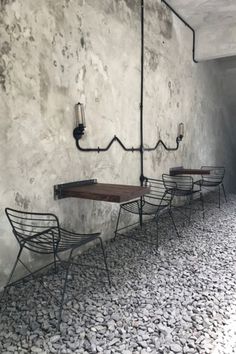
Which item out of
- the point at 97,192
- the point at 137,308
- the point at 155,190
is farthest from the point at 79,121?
the point at 155,190

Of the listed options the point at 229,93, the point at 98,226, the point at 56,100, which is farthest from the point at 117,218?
the point at 229,93

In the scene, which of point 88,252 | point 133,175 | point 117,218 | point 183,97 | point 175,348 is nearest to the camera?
point 175,348

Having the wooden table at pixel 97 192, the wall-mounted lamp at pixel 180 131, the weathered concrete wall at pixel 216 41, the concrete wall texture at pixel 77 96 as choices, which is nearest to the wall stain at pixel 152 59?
the concrete wall texture at pixel 77 96

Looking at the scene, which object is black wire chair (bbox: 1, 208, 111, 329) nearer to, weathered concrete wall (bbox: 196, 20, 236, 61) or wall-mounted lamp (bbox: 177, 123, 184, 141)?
wall-mounted lamp (bbox: 177, 123, 184, 141)

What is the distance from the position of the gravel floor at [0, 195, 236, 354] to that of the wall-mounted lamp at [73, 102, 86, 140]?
3.75 feet

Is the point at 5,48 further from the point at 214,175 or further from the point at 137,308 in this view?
the point at 214,175

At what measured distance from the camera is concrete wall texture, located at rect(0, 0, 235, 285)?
1989 mm

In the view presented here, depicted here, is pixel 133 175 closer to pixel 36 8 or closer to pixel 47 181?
pixel 47 181

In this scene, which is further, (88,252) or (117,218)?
(117,218)

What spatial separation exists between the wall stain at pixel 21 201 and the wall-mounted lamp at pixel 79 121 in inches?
29.1

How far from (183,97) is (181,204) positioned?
5.86 ft

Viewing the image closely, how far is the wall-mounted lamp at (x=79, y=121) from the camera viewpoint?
2453mm

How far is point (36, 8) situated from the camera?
2.11m

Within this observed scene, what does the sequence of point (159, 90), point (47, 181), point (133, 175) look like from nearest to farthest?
1. point (47, 181)
2. point (133, 175)
3. point (159, 90)
